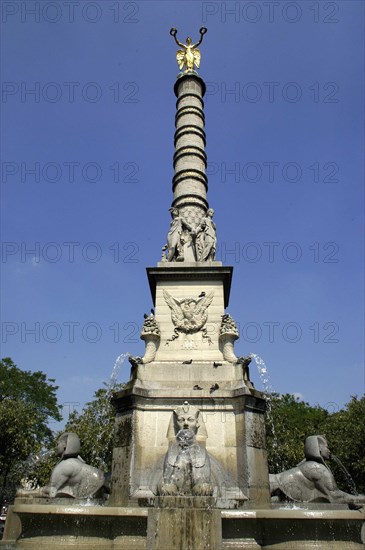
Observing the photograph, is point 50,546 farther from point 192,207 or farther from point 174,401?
point 192,207

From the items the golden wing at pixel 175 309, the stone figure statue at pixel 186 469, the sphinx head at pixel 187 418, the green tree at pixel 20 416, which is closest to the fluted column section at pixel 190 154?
the golden wing at pixel 175 309

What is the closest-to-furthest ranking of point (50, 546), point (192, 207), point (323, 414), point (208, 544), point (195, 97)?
point (208, 544)
point (50, 546)
point (192, 207)
point (195, 97)
point (323, 414)

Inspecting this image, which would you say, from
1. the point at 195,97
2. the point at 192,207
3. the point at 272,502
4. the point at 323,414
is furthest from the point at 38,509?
the point at 323,414

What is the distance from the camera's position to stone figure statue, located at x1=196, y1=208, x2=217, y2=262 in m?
13.6

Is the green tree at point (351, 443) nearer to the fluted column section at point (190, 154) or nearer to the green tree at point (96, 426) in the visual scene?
the green tree at point (96, 426)

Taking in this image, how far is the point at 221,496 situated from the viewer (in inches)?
365

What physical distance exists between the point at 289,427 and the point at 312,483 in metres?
23.9

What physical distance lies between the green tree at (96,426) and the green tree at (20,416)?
8.12ft

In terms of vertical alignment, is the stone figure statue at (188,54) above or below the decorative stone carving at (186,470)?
above

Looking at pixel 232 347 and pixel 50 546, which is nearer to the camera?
pixel 50 546

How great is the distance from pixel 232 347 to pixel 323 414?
28.8 m

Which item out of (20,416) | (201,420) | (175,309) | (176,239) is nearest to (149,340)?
(175,309)

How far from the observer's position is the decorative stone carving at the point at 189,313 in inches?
470

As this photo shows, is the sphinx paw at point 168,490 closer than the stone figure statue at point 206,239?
Yes
